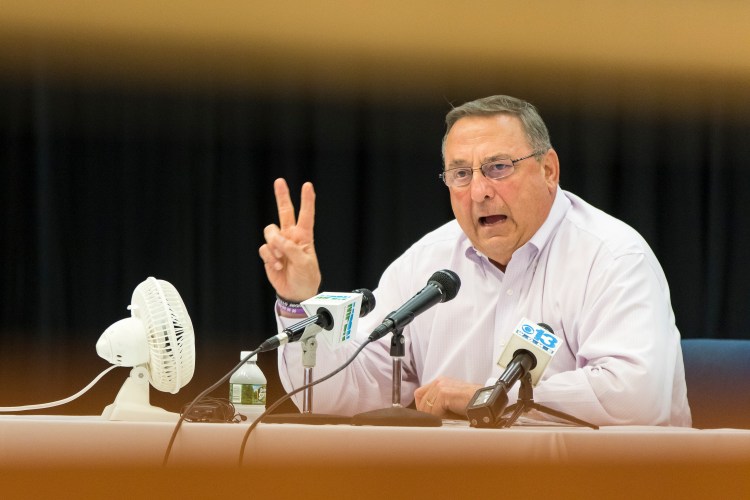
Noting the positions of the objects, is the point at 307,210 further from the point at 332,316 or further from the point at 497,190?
the point at 497,190

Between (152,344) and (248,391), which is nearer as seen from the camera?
(152,344)

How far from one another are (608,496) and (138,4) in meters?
0.40

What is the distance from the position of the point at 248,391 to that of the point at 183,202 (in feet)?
5.65

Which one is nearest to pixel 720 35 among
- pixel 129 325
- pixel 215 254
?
pixel 129 325

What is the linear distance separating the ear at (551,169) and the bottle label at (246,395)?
0.98 m

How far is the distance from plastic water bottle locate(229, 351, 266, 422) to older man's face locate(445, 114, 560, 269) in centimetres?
74

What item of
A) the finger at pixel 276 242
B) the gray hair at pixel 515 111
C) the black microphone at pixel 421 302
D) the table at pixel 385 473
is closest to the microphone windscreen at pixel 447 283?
the black microphone at pixel 421 302

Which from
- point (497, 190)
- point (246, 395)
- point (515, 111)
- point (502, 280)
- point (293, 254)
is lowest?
point (246, 395)

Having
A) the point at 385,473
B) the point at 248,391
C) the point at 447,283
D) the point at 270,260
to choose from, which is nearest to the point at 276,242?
the point at 270,260

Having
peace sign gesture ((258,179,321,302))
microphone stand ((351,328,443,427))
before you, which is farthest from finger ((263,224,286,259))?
microphone stand ((351,328,443,427))

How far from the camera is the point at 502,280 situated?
2146mm

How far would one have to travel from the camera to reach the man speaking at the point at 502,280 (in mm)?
1746

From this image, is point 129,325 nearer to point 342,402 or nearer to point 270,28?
point 342,402

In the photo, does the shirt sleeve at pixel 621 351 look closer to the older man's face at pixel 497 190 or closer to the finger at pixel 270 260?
the older man's face at pixel 497 190
